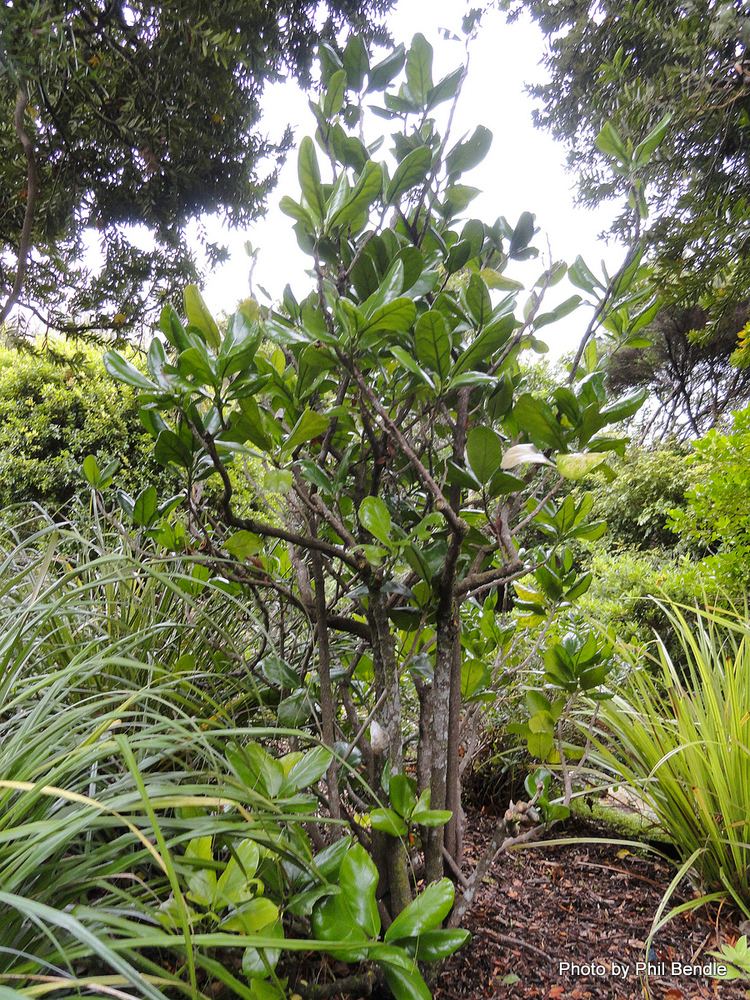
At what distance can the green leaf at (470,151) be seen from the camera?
0.87 m

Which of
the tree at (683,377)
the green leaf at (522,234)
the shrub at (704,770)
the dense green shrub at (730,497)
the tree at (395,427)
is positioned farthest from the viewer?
the tree at (683,377)

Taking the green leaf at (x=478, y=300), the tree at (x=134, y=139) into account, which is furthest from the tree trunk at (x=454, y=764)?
the tree at (x=134, y=139)

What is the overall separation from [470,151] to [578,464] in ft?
1.71

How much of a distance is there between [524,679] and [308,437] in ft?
5.39

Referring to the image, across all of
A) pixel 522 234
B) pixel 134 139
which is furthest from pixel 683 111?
pixel 522 234

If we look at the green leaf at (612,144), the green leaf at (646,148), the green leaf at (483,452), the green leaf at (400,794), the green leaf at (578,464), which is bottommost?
the green leaf at (400,794)

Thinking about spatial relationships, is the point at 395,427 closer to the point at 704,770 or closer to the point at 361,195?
the point at 361,195

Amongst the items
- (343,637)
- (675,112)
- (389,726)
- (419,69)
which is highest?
(675,112)

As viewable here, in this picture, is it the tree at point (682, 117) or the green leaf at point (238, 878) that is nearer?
the green leaf at point (238, 878)

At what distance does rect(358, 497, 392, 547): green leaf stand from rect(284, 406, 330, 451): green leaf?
0.11m

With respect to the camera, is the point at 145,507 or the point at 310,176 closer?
the point at 310,176

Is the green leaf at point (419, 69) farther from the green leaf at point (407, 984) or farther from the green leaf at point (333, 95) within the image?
the green leaf at point (407, 984)

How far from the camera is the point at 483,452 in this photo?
775mm

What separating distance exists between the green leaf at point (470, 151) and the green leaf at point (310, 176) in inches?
11.1
